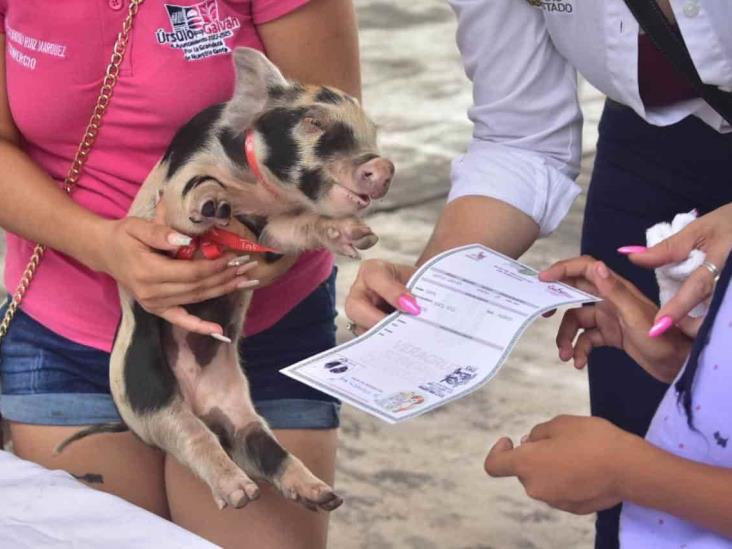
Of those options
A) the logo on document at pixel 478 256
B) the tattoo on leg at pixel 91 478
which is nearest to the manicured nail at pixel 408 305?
the logo on document at pixel 478 256

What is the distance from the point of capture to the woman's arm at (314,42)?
1.73 meters

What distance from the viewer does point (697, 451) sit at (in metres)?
1.20

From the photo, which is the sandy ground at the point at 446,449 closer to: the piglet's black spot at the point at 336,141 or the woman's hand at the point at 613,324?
the woman's hand at the point at 613,324

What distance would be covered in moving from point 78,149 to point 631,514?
883 millimetres

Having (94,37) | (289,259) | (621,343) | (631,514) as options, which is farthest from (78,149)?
(631,514)

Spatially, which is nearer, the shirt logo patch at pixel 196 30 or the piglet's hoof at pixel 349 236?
the piglet's hoof at pixel 349 236

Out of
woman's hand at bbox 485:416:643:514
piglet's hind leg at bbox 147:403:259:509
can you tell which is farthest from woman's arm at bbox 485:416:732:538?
piglet's hind leg at bbox 147:403:259:509

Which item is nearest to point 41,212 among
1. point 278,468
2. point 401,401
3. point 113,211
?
point 113,211

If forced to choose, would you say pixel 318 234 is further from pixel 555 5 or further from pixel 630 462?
pixel 630 462

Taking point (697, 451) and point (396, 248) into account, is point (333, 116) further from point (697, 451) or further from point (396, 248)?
point (396, 248)

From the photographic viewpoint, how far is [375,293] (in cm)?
148

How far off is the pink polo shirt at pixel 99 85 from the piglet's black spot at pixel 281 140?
0.73 ft

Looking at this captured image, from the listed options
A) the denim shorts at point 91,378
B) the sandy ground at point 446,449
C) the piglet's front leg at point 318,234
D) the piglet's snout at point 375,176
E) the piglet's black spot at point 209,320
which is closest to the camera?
the piglet's snout at point 375,176

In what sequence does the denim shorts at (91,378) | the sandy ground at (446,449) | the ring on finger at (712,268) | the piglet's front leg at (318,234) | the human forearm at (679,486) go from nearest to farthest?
the human forearm at (679,486) < the ring on finger at (712,268) < the piglet's front leg at (318,234) < the denim shorts at (91,378) < the sandy ground at (446,449)
